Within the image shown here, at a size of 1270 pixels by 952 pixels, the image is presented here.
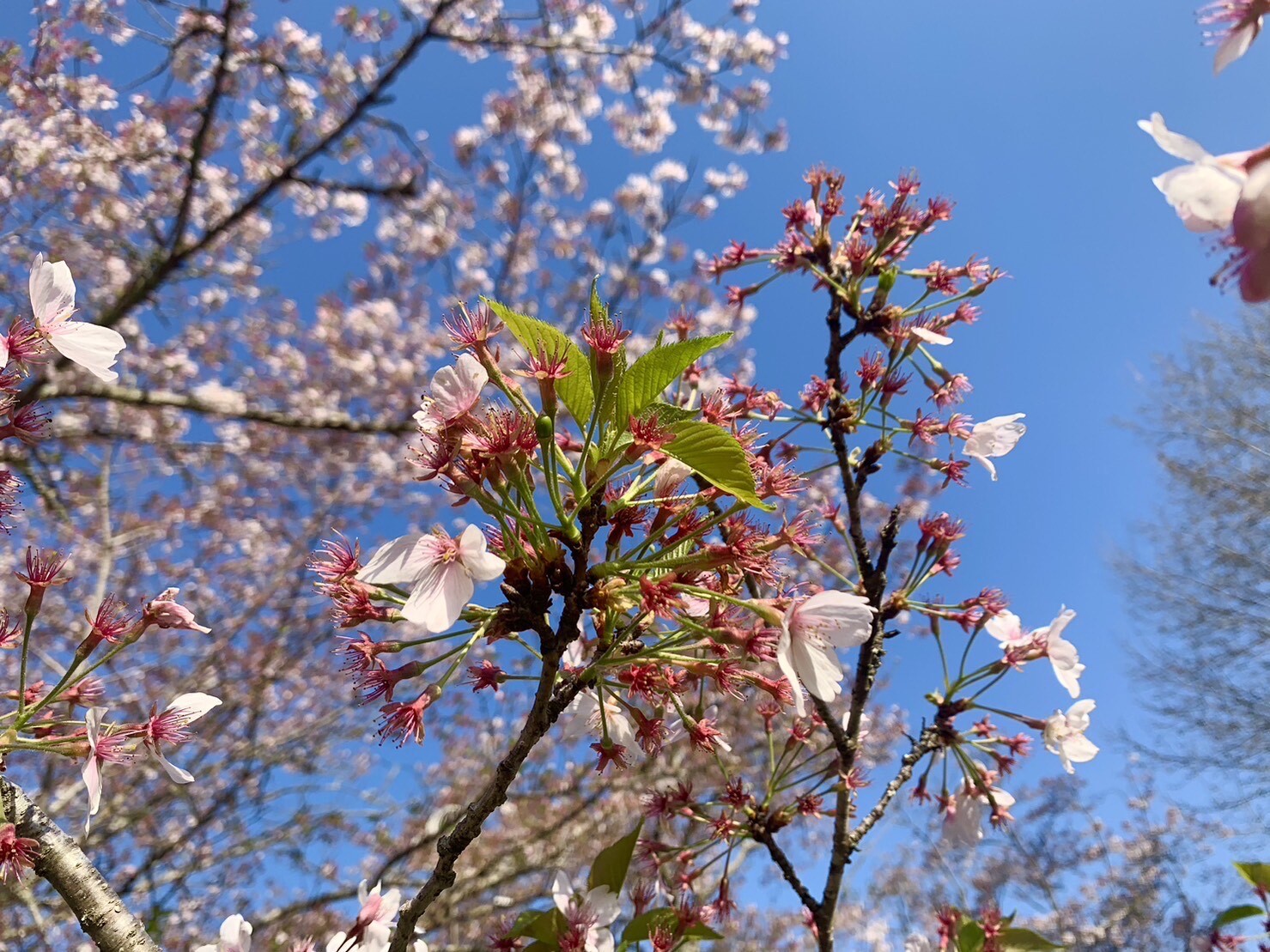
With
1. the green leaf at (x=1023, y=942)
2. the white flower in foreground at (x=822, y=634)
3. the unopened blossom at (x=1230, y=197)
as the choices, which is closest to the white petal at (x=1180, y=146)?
the unopened blossom at (x=1230, y=197)

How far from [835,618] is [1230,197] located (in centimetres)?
75

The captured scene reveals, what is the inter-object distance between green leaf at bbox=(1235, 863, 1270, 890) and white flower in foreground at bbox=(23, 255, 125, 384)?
10.6 ft

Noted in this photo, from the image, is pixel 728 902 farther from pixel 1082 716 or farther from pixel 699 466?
→ pixel 699 466

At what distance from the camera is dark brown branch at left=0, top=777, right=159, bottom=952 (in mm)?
1126


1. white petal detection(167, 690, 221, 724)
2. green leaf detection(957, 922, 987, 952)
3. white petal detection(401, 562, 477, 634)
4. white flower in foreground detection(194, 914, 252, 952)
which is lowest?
white flower in foreground detection(194, 914, 252, 952)

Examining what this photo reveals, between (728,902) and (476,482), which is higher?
(476,482)

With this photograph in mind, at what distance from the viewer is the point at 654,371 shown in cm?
108

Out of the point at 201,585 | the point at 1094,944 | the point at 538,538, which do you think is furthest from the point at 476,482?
the point at 1094,944

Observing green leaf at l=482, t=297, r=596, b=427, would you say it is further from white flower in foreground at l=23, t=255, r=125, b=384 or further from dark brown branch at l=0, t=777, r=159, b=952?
dark brown branch at l=0, t=777, r=159, b=952

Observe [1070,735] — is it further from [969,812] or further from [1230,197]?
[1230,197]

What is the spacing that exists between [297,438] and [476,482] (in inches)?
345

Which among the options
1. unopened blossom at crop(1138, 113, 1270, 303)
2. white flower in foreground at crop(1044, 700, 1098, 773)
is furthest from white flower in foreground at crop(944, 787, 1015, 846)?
unopened blossom at crop(1138, 113, 1270, 303)

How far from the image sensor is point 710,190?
11023 millimetres

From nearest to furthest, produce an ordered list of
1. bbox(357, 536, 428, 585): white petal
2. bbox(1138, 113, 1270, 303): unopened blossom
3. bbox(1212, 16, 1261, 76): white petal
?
bbox(1138, 113, 1270, 303): unopened blossom < bbox(1212, 16, 1261, 76): white petal < bbox(357, 536, 428, 585): white petal
